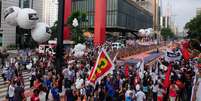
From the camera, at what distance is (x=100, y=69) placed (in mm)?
14383

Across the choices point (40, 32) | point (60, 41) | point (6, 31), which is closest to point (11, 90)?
point (60, 41)

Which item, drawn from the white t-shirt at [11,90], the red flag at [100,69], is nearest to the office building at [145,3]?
the white t-shirt at [11,90]

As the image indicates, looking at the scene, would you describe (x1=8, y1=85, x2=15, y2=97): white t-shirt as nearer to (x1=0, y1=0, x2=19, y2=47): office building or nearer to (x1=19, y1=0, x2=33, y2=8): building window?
(x1=0, y1=0, x2=19, y2=47): office building

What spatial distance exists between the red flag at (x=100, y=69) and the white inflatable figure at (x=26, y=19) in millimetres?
30689

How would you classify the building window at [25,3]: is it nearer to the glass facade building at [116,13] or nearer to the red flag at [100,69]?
the glass facade building at [116,13]

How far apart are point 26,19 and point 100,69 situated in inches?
1239

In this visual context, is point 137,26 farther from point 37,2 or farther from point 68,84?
point 68,84

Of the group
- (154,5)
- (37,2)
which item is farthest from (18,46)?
(154,5)

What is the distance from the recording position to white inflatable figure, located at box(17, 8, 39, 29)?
43844 mm

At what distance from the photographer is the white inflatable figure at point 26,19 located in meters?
43.8

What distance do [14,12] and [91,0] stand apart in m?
54.4

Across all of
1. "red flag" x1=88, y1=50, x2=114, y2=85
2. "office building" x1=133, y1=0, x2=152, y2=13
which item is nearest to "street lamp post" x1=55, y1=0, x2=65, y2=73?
"red flag" x1=88, y1=50, x2=114, y2=85

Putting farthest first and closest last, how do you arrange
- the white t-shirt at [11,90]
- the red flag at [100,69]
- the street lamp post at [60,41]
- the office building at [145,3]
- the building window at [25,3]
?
the office building at [145,3], the building window at [25,3], the street lamp post at [60,41], the white t-shirt at [11,90], the red flag at [100,69]

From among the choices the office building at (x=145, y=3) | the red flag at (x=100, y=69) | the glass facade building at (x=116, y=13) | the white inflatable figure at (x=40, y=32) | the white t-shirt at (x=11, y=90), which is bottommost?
the white t-shirt at (x=11, y=90)
